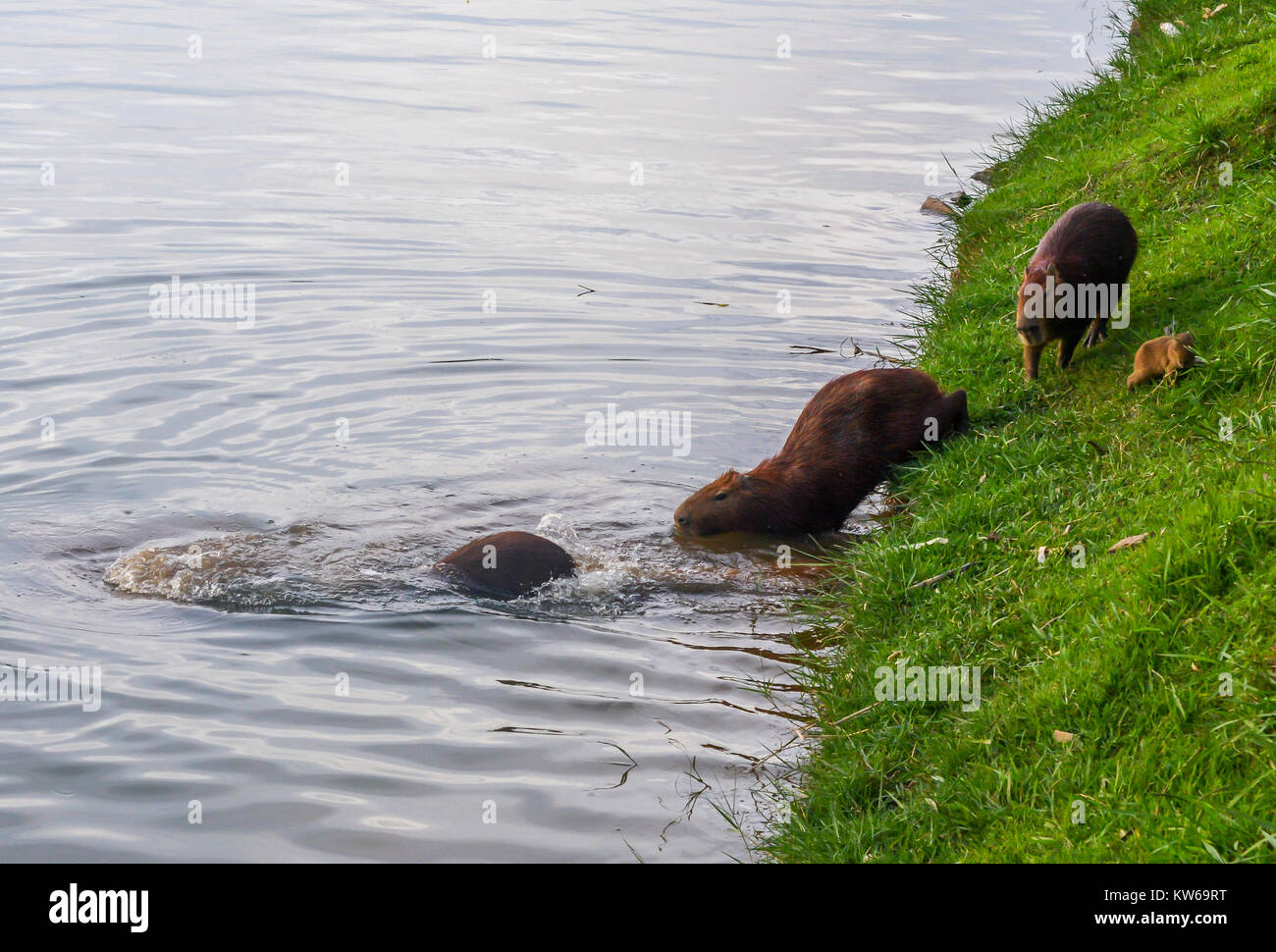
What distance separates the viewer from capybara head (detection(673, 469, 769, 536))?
694 centimetres

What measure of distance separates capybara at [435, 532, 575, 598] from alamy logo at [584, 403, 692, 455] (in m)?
2.27

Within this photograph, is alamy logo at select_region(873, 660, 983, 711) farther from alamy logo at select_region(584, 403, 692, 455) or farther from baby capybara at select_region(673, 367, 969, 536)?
alamy logo at select_region(584, 403, 692, 455)

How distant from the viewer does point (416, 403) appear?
909 cm

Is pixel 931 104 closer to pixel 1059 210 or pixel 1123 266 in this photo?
pixel 1059 210

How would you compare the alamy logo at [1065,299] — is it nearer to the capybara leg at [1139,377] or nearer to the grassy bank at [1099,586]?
the grassy bank at [1099,586]

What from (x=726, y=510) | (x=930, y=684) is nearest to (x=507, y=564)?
(x=726, y=510)

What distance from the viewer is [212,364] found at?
9.77 metres

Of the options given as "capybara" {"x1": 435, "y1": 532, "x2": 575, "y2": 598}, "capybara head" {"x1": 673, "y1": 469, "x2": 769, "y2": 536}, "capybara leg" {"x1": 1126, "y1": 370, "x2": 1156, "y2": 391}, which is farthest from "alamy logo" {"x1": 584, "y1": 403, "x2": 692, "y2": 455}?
"capybara leg" {"x1": 1126, "y1": 370, "x2": 1156, "y2": 391}

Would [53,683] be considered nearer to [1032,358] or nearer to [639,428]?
[639,428]

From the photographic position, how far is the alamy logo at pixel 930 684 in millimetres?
4508
